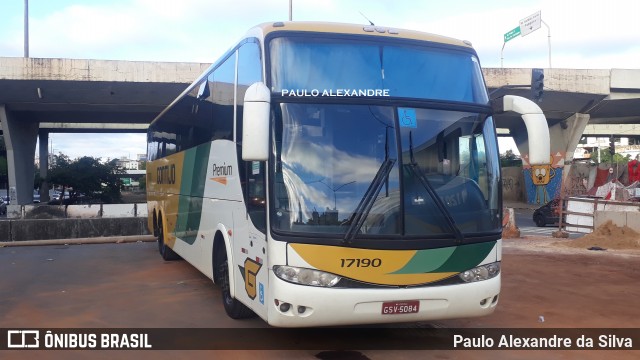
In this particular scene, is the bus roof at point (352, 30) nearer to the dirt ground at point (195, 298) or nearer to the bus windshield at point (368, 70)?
the bus windshield at point (368, 70)

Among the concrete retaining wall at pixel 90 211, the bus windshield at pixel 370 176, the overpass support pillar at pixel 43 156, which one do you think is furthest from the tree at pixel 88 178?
the bus windshield at pixel 370 176

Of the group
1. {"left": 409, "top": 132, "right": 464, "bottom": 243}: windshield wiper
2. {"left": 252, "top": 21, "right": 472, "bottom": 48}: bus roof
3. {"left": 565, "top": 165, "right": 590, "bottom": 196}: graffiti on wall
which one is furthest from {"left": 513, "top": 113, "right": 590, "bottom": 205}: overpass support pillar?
{"left": 409, "top": 132, "right": 464, "bottom": 243}: windshield wiper

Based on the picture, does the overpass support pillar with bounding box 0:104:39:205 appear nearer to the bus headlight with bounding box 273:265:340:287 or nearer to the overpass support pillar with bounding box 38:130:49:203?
the overpass support pillar with bounding box 38:130:49:203

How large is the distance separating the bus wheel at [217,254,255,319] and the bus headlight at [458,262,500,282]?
2840mm

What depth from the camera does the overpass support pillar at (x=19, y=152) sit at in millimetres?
37250

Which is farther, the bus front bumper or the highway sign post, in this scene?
the highway sign post

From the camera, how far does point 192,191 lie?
1009cm

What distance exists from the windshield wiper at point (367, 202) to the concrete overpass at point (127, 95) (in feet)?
78.7

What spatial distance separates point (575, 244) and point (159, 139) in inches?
451

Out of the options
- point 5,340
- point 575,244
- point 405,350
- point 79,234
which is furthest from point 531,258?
point 79,234

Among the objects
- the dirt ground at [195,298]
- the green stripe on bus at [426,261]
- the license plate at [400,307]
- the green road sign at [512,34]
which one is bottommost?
the dirt ground at [195,298]

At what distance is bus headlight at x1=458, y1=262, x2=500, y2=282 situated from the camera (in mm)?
6141

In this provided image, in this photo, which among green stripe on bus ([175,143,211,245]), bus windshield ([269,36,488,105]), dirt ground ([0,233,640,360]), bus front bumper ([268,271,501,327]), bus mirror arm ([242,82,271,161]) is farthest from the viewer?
green stripe on bus ([175,143,211,245])

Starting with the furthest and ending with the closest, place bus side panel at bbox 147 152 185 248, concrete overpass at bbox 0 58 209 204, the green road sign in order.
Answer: the green road sign
concrete overpass at bbox 0 58 209 204
bus side panel at bbox 147 152 185 248
